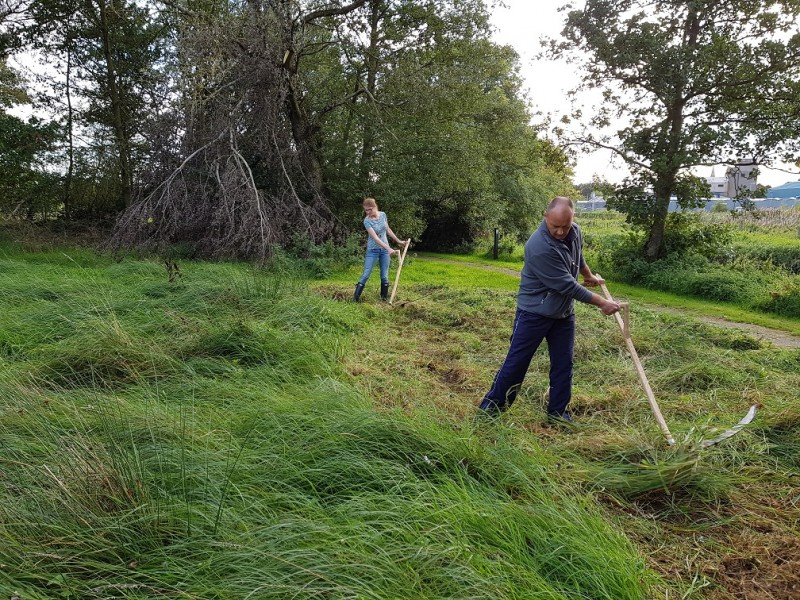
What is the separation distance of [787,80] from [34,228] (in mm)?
17537

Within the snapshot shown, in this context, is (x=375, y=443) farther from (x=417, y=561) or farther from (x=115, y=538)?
(x=115, y=538)

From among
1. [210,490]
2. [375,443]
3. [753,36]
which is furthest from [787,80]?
[210,490]

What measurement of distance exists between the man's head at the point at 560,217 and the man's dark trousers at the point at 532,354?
58 centimetres

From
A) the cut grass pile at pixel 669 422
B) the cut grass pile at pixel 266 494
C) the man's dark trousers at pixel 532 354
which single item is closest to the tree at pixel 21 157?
the cut grass pile at pixel 266 494

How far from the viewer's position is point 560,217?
3.20 meters

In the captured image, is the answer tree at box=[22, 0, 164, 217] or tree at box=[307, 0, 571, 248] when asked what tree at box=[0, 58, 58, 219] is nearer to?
tree at box=[22, 0, 164, 217]

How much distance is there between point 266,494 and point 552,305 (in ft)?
Answer: 7.08

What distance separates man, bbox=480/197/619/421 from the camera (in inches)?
127

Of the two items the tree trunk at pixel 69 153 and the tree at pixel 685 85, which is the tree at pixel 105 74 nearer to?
the tree trunk at pixel 69 153

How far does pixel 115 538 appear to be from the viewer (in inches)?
67.9

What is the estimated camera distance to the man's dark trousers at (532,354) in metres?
3.44

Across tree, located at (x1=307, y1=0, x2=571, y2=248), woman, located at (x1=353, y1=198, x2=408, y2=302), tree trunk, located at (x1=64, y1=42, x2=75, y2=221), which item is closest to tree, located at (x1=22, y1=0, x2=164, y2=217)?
tree trunk, located at (x1=64, y1=42, x2=75, y2=221)

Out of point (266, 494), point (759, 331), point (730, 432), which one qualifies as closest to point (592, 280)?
point (730, 432)

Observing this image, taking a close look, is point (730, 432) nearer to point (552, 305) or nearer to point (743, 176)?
point (552, 305)
